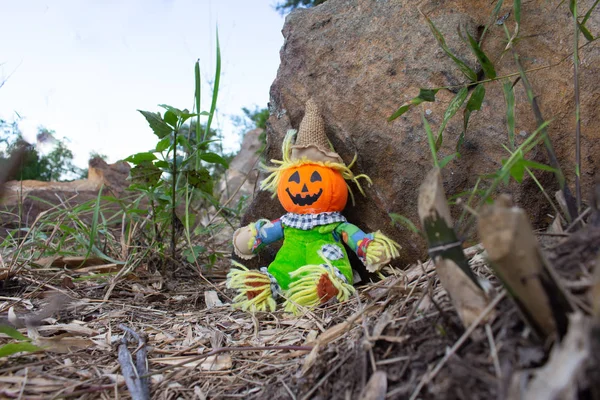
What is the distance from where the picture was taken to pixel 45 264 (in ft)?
7.32

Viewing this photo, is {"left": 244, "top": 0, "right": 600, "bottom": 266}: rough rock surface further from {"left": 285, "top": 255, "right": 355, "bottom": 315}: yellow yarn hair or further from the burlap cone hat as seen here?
{"left": 285, "top": 255, "right": 355, "bottom": 315}: yellow yarn hair

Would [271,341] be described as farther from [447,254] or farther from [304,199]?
[447,254]

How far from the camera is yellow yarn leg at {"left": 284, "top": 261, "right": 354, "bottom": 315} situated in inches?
68.5

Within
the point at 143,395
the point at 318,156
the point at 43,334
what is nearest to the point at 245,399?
the point at 143,395

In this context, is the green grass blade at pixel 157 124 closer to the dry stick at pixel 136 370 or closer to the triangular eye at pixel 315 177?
the triangular eye at pixel 315 177

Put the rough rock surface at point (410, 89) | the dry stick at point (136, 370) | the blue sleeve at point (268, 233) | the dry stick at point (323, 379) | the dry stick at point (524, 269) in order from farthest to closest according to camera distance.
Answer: the blue sleeve at point (268, 233) < the rough rock surface at point (410, 89) < the dry stick at point (136, 370) < the dry stick at point (323, 379) < the dry stick at point (524, 269)

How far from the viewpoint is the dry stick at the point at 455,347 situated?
805 mm

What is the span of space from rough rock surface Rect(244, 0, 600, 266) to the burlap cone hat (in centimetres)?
10

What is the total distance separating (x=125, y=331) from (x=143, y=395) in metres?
0.49

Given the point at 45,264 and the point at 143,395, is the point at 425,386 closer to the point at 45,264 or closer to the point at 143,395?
the point at 143,395

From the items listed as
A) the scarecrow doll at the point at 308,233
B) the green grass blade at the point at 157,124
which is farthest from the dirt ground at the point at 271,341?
the green grass blade at the point at 157,124

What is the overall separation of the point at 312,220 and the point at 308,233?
60 mm

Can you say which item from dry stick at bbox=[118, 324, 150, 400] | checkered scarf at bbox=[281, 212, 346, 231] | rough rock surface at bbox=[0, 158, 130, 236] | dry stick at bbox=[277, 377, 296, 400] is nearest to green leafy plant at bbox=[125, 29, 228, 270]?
checkered scarf at bbox=[281, 212, 346, 231]

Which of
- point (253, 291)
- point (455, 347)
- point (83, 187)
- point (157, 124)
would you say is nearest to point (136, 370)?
point (253, 291)
